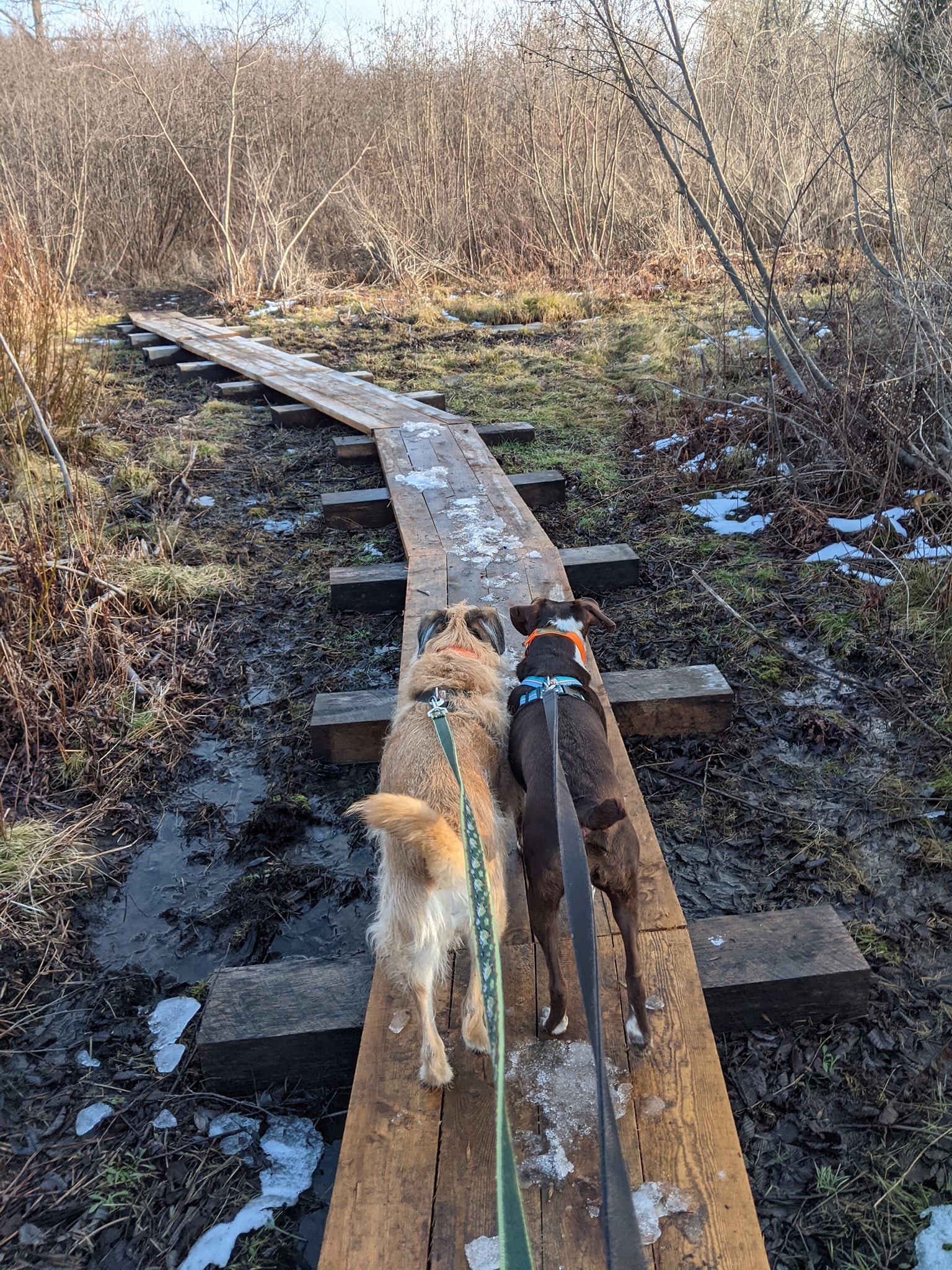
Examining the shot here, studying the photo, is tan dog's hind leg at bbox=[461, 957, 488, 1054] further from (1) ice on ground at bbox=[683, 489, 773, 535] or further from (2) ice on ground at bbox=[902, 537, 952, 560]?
(1) ice on ground at bbox=[683, 489, 773, 535]

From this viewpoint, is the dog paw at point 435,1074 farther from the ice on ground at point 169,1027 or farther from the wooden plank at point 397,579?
the wooden plank at point 397,579

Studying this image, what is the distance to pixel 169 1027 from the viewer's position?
2.51 m

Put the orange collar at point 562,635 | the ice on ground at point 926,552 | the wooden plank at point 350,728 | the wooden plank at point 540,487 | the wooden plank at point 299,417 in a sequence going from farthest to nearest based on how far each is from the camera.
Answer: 1. the wooden plank at point 299,417
2. the wooden plank at point 540,487
3. the ice on ground at point 926,552
4. the wooden plank at point 350,728
5. the orange collar at point 562,635

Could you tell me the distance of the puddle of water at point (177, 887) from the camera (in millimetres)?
2785

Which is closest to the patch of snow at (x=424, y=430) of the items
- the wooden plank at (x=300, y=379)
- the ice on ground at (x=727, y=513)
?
the wooden plank at (x=300, y=379)

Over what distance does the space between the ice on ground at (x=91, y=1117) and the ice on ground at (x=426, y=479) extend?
13.6 ft

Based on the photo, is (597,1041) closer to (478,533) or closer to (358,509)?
(478,533)

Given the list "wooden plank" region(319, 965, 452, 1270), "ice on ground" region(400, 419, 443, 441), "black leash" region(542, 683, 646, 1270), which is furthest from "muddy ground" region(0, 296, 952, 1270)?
"ice on ground" region(400, 419, 443, 441)

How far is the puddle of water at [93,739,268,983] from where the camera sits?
2.79 meters

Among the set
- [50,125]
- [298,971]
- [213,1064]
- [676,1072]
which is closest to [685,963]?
[676,1072]

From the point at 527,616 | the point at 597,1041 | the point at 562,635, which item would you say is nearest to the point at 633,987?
the point at 597,1041

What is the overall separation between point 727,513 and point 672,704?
2.49 m

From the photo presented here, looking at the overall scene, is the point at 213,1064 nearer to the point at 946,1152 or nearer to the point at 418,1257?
the point at 418,1257

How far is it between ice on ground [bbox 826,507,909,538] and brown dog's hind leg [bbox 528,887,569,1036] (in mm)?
3678
